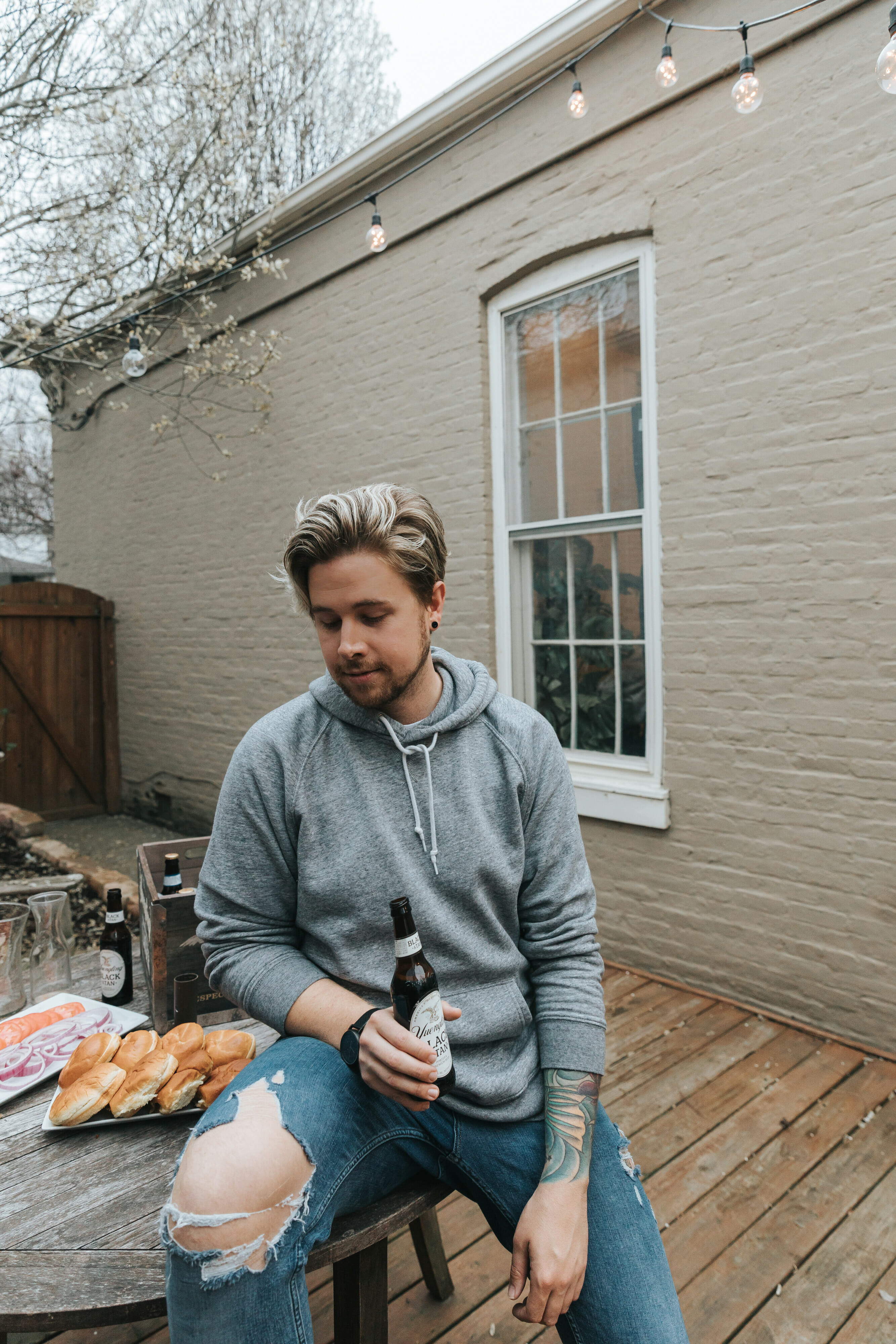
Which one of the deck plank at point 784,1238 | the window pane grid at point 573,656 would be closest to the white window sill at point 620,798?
the window pane grid at point 573,656

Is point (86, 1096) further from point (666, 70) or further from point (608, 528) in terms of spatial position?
point (666, 70)

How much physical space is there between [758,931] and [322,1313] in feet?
7.06

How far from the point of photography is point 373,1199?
49.6 inches

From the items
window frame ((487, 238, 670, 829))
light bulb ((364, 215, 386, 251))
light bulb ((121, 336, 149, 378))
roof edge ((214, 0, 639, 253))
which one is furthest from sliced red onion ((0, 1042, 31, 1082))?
roof edge ((214, 0, 639, 253))

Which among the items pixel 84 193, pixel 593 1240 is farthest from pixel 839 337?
pixel 84 193

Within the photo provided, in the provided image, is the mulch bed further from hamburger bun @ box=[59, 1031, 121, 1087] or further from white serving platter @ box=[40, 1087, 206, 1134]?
white serving platter @ box=[40, 1087, 206, 1134]

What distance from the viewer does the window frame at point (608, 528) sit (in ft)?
11.9

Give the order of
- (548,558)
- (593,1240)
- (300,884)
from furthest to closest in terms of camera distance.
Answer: (548,558) < (300,884) < (593,1240)

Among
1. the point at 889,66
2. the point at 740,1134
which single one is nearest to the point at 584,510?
the point at 889,66

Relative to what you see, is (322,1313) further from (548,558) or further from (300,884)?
(548,558)

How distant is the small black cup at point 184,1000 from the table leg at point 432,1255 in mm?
725

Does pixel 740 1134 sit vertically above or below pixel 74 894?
below

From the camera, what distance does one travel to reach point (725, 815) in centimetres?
341

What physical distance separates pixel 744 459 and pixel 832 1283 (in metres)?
2.67
